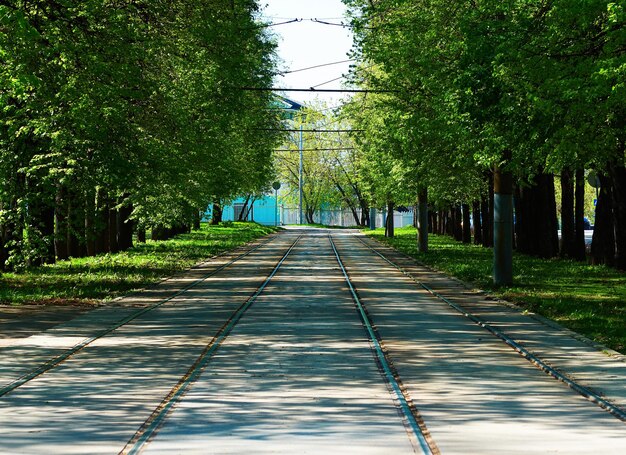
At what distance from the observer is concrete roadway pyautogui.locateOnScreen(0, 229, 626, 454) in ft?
28.7

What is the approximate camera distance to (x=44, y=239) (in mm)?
27859

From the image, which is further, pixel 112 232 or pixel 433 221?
pixel 433 221

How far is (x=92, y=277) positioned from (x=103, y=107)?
5714 millimetres

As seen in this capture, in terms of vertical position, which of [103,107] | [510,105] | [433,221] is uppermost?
[103,107]

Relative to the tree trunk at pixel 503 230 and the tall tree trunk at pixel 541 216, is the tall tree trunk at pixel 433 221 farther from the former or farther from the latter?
the tree trunk at pixel 503 230

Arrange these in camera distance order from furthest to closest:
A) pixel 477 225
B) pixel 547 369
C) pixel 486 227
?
1. pixel 477 225
2. pixel 486 227
3. pixel 547 369

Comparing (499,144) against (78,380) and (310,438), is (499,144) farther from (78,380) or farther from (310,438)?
(310,438)

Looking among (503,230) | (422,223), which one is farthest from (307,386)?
(422,223)

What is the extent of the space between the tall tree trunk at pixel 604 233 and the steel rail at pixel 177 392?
708 inches

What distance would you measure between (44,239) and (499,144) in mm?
12053

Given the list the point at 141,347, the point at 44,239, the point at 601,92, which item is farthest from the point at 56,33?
the point at 601,92

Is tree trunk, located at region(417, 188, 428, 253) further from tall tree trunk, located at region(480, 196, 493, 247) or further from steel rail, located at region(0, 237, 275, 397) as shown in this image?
steel rail, located at region(0, 237, 275, 397)

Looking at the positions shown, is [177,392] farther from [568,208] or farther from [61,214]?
[568,208]

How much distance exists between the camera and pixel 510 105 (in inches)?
866
